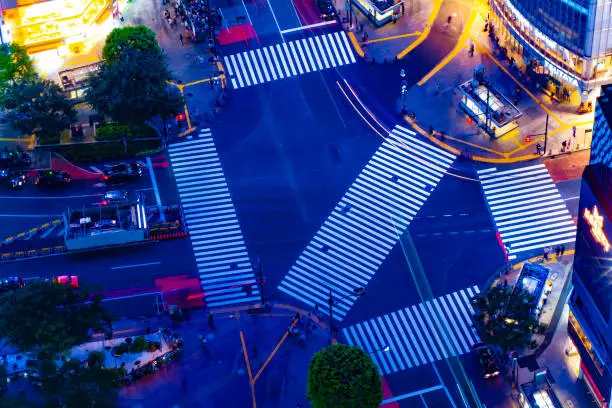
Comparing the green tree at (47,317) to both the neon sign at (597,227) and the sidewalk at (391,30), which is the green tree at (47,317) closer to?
the neon sign at (597,227)

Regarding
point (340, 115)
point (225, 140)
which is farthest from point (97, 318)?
point (340, 115)

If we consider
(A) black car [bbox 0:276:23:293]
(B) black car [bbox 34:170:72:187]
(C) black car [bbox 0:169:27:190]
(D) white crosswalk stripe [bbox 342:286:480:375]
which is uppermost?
(C) black car [bbox 0:169:27:190]

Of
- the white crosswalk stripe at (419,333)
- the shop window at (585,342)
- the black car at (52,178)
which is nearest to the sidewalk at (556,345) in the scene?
the white crosswalk stripe at (419,333)

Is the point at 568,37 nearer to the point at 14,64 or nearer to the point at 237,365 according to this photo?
the point at 237,365

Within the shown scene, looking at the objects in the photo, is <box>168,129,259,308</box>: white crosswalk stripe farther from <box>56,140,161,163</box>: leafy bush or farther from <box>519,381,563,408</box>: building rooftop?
<box>519,381,563,408</box>: building rooftop

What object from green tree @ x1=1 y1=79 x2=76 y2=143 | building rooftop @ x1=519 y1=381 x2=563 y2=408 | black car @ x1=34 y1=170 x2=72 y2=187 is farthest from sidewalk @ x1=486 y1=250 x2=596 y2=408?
green tree @ x1=1 y1=79 x2=76 y2=143

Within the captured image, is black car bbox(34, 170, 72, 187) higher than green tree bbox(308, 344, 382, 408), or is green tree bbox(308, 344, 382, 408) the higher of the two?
black car bbox(34, 170, 72, 187)

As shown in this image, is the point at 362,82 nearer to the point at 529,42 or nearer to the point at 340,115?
the point at 340,115

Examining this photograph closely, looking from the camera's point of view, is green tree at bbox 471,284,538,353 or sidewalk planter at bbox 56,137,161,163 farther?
sidewalk planter at bbox 56,137,161,163
